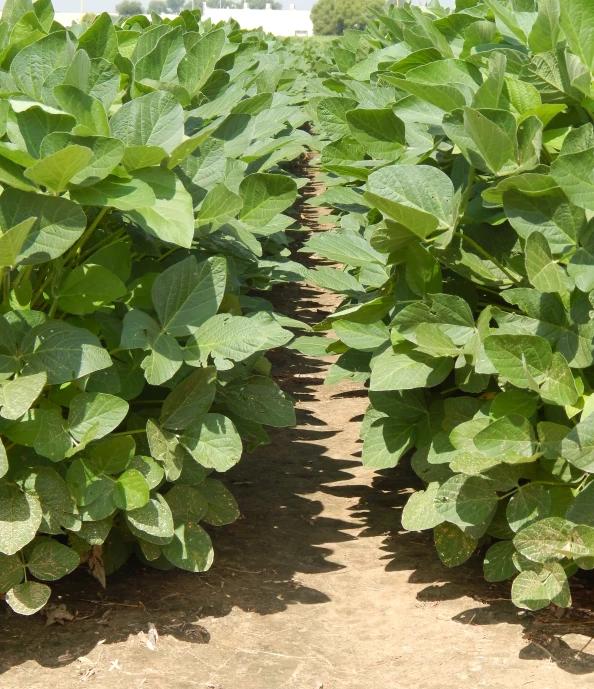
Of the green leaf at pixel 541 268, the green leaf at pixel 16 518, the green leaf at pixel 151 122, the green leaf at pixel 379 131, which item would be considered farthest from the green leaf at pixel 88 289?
the green leaf at pixel 541 268

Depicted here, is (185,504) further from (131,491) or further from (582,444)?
(582,444)

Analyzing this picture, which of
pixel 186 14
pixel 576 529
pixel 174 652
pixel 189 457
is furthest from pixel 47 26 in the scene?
pixel 576 529

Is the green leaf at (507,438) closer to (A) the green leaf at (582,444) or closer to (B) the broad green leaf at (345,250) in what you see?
(A) the green leaf at (582,444)

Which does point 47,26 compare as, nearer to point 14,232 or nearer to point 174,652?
point 14,232

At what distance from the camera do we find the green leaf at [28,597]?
83.8 inches

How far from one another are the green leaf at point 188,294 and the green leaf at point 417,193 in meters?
0.44

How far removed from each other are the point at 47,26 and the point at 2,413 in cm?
148

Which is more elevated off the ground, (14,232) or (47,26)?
(47,26)

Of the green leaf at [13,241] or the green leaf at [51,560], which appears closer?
the green leaf at [13,241]

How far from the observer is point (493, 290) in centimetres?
254

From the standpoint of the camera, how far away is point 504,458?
6.77 feet

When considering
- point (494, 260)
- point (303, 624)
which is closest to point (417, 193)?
point (494, 260)

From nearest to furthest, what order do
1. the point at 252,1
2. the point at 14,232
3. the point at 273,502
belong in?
the point at 14,232, the point at 273,502, the point at 252,1

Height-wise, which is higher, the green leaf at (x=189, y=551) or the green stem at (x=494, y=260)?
the green stem at (x=494, y=260)
